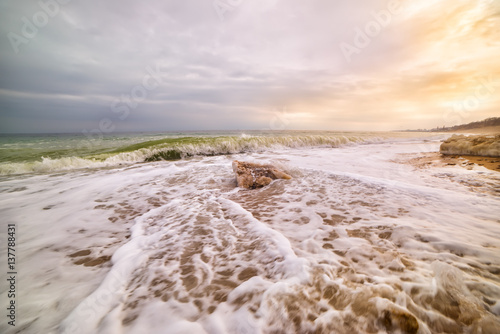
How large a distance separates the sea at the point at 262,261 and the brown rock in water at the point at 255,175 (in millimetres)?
752

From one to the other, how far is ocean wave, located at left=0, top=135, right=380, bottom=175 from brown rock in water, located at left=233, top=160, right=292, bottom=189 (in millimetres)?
8424

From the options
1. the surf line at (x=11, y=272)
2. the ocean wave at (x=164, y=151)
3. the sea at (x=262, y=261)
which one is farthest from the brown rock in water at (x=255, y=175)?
the ocean wave at (x=164, y=151)

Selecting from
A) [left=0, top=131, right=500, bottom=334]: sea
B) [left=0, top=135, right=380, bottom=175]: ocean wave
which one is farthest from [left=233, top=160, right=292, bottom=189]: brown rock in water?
[left=0, top=135, right=380, bottom=175]: ocean wave

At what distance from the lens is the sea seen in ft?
5.54

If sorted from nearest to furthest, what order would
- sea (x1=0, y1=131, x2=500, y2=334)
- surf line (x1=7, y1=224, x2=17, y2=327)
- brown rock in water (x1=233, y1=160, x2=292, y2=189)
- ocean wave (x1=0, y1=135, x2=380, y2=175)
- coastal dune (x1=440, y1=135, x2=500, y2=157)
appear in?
sea (x1=0, y1=131, x2=500, y2=334)
surf line (x1=7, y1=224, x2=17, y2=327)
brown rock in water (x1=233, y1=160, x2=292, y2=189)
coastal dune (x1=440, y1=135, x2=500, y2=157)
ocean wave (x1=0, y1=135, x2=380, y2=175)

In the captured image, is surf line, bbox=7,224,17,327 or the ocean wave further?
the ocean wave

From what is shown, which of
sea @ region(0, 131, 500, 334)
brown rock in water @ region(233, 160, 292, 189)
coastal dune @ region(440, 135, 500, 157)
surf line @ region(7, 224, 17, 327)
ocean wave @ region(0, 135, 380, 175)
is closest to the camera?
sea @ region(0, 131, 500, 334)

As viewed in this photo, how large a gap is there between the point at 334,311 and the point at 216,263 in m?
1.42

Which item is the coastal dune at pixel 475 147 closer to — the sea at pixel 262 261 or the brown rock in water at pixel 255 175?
the sea at pixel 262 261

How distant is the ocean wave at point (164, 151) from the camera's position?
389 inches

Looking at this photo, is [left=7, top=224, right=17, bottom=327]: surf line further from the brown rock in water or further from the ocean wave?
the ocean wave

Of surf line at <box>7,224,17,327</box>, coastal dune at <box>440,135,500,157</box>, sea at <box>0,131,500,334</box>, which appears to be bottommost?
surf line at <box>7,224,17,327</box>

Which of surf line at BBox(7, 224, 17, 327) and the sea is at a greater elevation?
the sea

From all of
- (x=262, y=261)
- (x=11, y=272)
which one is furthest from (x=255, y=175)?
(x=11, y=272)
